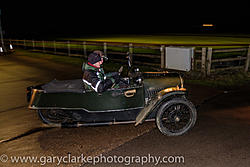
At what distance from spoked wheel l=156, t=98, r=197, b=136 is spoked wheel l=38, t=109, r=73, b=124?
5.57ft

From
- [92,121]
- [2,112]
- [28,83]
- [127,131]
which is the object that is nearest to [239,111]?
[127,131]

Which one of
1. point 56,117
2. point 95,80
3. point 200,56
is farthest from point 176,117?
point 200,56

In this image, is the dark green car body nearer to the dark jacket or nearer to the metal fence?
the dark jacket

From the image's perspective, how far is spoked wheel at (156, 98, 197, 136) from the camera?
4121 mm

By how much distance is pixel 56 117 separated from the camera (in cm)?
468

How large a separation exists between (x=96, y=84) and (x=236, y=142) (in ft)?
8.24

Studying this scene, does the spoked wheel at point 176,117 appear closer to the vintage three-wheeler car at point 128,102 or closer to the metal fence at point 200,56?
the vintage three-wheeler car at point 128,102

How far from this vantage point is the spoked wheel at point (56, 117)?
453 centimetres

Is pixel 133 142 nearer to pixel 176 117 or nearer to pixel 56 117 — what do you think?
pixel 176 117

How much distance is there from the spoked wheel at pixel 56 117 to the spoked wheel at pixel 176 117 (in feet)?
5.57

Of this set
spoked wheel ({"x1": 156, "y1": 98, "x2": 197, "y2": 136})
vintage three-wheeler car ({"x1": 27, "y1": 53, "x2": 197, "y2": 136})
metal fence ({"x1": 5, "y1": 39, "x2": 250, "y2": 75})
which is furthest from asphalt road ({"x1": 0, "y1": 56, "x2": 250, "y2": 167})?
metal fence ({"x1": 5, "y1": 39, "x2": 250, "y2": 75})

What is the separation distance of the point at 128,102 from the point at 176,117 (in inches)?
35.8

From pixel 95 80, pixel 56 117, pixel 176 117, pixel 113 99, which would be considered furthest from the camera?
pixel 56 117

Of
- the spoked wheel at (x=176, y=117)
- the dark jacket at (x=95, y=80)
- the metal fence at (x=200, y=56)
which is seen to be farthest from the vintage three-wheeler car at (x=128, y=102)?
the metal fence at (x=200, y=56)
